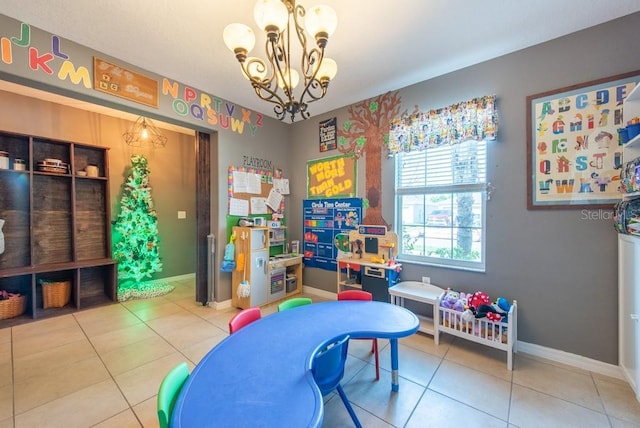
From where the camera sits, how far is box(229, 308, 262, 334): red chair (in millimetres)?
1585

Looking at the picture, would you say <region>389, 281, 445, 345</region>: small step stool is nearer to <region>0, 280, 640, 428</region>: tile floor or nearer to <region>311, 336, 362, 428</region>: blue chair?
<region>0, 280, 640, 428</region>: tile floor

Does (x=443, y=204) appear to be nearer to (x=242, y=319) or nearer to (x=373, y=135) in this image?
(x=373, y=135)

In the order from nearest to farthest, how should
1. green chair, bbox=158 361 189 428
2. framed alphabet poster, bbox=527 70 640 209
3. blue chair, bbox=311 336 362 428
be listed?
green chair, bbox=158 361 189 428, blue chair, bbox=311 336 362 428, framed alphabet poster, bbox=527 70 640 209

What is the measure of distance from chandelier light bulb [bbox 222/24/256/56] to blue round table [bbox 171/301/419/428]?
1737mm

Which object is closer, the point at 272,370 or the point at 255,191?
the point at 272,370

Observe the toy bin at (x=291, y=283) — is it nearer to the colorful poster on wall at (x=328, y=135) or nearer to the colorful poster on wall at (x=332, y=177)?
the colorful poster on wall at (x=332, y=177)

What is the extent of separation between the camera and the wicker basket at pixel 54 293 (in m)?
3.27

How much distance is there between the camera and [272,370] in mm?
1122

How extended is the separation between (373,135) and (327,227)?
1.48 metres

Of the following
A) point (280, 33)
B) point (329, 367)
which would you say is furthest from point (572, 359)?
point (280, 33)

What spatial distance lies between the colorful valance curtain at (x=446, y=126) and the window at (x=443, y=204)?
0.42ft

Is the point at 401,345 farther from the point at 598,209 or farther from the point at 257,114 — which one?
the point at 257,114

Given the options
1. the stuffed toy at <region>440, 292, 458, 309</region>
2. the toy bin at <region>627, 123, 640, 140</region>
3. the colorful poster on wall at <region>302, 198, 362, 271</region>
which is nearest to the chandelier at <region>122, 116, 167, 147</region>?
the colorful poster on wall at <region>302, 198, 362, 271</region>

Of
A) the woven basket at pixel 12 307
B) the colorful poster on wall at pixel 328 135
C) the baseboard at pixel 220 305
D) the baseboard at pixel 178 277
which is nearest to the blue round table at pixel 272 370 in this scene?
the baseboard at pixel 220 305
